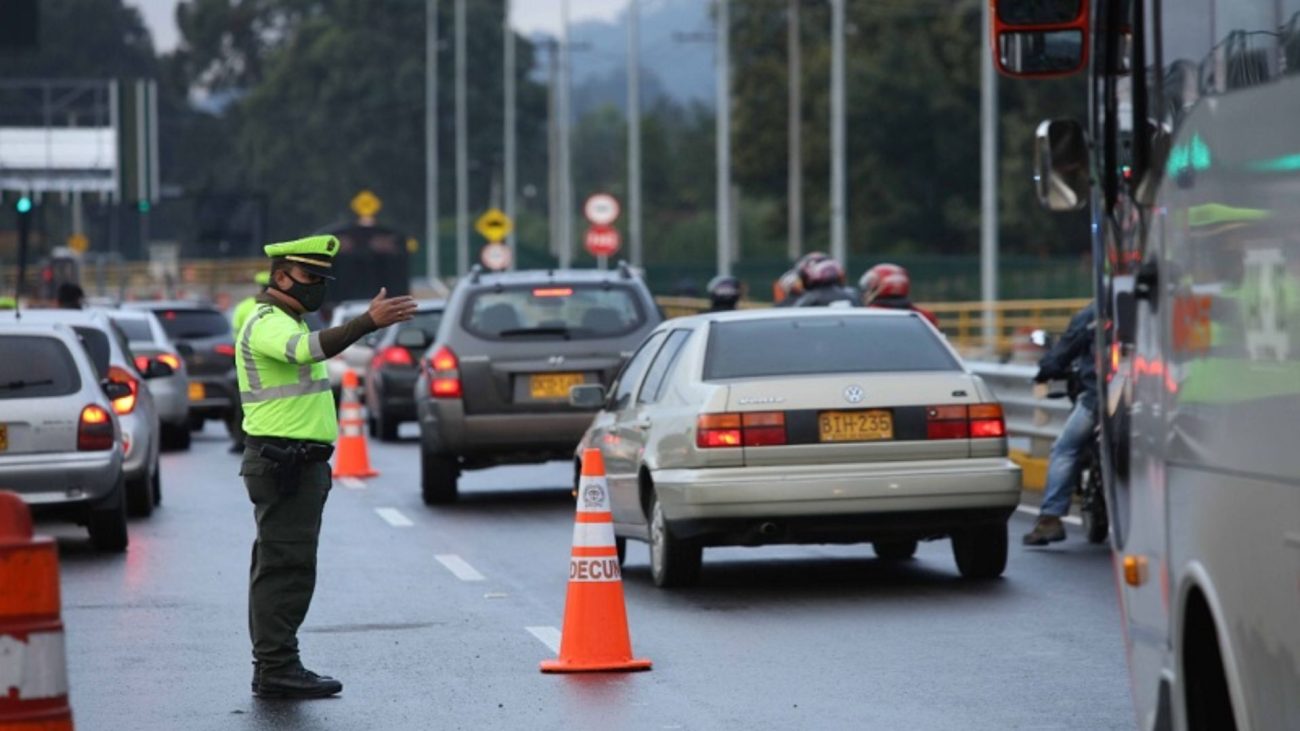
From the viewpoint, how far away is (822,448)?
1367 centimetres

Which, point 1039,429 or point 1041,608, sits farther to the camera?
point 1039,429

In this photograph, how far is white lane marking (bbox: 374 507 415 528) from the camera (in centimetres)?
1922

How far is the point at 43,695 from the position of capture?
20.7 feet

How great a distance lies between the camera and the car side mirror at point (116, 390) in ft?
60.6

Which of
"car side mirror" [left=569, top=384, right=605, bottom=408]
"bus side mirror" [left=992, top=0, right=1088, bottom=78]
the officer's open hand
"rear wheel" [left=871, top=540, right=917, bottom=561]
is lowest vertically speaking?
"rear wheel" [left=871, top=540, right=917, bottom=561]

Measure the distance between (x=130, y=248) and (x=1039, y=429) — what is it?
387 ft

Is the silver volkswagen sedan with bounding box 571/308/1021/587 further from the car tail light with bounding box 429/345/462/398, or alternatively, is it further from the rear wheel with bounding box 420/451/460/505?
the rear wheel with bounding box 420/451/460/505

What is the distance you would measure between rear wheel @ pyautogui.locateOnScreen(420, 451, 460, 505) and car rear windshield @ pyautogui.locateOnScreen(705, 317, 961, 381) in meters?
6.68

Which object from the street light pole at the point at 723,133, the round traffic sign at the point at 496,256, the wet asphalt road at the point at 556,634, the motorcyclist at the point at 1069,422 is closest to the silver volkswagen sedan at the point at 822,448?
the wet asphalt road at the point at 556,634

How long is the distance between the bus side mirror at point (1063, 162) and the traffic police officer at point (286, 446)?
333 cm

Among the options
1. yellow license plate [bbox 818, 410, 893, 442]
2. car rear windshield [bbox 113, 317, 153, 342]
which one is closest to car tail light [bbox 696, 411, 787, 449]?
yellow license plate [bbox 818, 410, 893, 442]

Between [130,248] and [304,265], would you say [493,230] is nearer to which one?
[304,265]

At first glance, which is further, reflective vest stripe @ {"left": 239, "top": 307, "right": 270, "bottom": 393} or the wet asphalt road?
reflective vest stripe @ {"left": 239, "top": 307, "right": 270, "bottom": 393}

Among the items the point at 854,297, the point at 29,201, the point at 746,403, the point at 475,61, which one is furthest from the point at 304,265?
the point at 475,61
